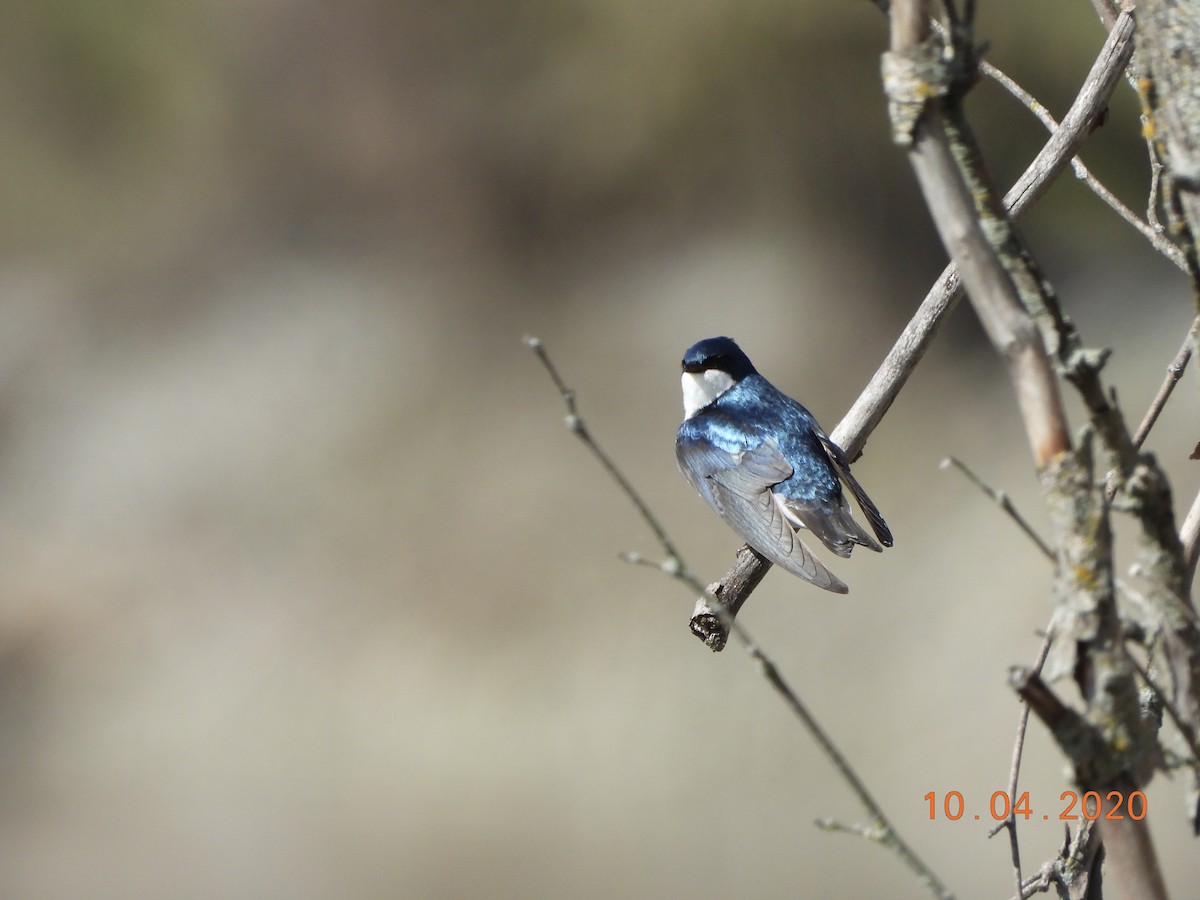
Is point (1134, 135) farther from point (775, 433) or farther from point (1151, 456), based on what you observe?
point (1151, 456)

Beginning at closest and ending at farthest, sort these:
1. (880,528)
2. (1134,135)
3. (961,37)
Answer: (961,37)
(880,528)
(1134,135)

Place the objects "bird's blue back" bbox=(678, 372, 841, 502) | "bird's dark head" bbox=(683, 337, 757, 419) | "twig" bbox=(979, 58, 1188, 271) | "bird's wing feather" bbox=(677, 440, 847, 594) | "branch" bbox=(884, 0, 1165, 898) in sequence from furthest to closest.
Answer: "bird's dark head" bbox=(683, 337, 757, 419) < "bird's blue back" bbox=(678, 372, 841, 502) < "bird's wing feather" bbox=(677, 440, 847, 594) < "twig" bbox=(979, 58, 1188, 271) < "branch" bbox=(884, 0, 1165, 898)

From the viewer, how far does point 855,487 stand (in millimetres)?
1578

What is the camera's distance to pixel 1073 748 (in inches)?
18.5

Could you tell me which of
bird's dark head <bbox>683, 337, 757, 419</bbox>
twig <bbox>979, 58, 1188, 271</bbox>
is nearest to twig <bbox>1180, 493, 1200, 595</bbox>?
twig <bbox>979, 58, 1188, 271</bbox>

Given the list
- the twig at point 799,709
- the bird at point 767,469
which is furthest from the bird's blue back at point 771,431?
the twig at point 799,709

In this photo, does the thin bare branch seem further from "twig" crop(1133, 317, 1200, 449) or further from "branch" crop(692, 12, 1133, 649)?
"branch" crop(692, 12, 1133, 649)

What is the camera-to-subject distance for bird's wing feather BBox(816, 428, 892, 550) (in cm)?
154

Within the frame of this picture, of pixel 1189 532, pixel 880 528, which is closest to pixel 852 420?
pixel 880 528

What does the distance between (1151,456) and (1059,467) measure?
4cm

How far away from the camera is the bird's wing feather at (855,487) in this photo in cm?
154

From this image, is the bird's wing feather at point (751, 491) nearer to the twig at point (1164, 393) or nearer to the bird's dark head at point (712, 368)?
the bird's dark head at point (712, 368)

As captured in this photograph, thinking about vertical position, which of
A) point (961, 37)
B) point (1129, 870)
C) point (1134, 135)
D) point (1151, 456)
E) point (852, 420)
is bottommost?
point (1129, 870)

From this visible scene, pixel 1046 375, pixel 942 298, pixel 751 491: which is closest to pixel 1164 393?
pixel 1046 375
